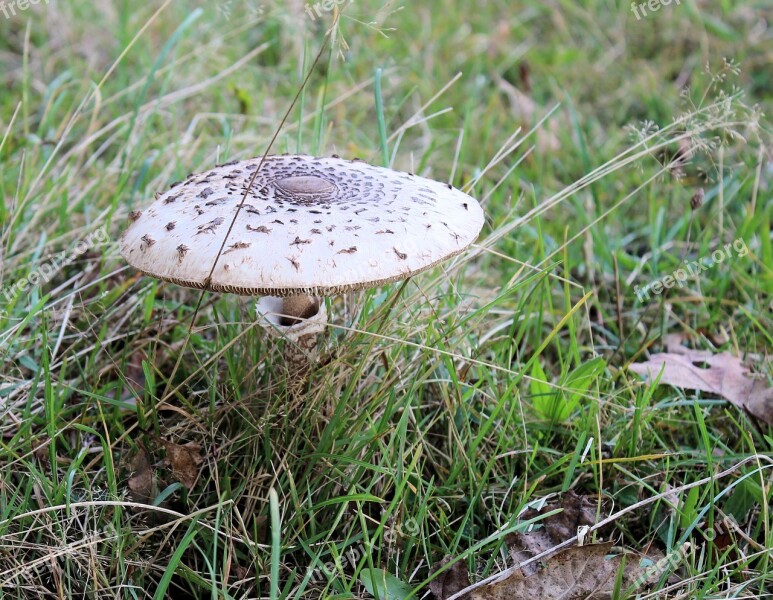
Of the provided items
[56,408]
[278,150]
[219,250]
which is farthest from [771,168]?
[56,408]

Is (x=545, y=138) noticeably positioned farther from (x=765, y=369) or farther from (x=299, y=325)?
(x=299, y=325)

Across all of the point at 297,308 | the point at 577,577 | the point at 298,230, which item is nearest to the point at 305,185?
the point at 298,230

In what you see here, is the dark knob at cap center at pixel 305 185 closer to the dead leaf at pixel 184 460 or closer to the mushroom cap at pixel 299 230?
the mushroom cap at pixel 299 230

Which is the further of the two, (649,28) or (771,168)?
(649,28)

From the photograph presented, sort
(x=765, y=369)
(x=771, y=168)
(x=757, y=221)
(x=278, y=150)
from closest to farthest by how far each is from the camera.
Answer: (x=765, y=369), (x=757, y=221), (x=278, y=150), (x=771, y=168)

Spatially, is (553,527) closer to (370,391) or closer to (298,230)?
(370,391)

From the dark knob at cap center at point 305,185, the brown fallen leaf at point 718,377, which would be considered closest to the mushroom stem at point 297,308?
the dark knob at cap center at point 305,185
